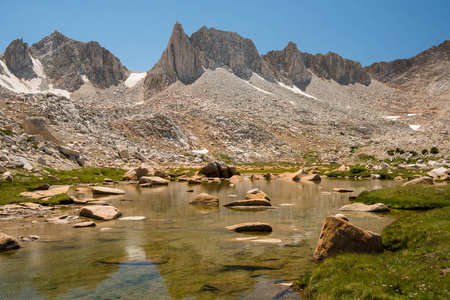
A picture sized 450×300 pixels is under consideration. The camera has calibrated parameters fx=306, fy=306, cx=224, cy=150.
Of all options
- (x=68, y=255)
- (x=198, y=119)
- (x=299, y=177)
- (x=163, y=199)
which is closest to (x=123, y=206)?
(x=163, y=199)

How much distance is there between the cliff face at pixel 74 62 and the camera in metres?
154

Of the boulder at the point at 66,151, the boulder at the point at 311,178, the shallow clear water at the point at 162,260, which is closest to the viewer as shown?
the shallow clear water at the point at 162,260

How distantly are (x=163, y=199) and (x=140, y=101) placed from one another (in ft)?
416

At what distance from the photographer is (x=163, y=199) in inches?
1185

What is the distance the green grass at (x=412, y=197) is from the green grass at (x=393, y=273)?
11405 mm

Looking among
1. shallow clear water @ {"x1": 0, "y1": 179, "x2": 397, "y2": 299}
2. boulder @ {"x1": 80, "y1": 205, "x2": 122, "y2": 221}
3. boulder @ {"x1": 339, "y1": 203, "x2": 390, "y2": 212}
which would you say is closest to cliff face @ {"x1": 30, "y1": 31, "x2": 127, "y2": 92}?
boulder @ {"x1": 80, "y1": 205, "x2": 122, "y2": 221}

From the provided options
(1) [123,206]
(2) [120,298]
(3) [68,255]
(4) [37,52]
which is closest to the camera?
(2) [120,298]

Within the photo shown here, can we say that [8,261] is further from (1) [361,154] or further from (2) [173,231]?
(1) [361,154]

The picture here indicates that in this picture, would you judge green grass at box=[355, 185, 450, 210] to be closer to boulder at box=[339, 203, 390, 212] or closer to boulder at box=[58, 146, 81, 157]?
boulder at box=[339, 203, 390, 212]

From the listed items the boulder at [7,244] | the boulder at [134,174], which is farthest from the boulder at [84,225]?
the boulder at [134,174]

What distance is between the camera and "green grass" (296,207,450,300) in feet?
24.9

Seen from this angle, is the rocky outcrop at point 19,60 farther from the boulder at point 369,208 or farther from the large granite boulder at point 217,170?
the boulder at point 369,208

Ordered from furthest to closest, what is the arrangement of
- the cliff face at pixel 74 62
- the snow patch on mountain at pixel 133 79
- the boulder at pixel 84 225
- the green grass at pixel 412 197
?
the snow patch on mountain at pixel 133 79 < the cliff face at pixel 74 62 < the green grass at pixel 412 197 < the boulder at pixel 84 225

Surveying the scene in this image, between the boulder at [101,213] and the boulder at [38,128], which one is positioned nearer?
the boulder at [101,213]
